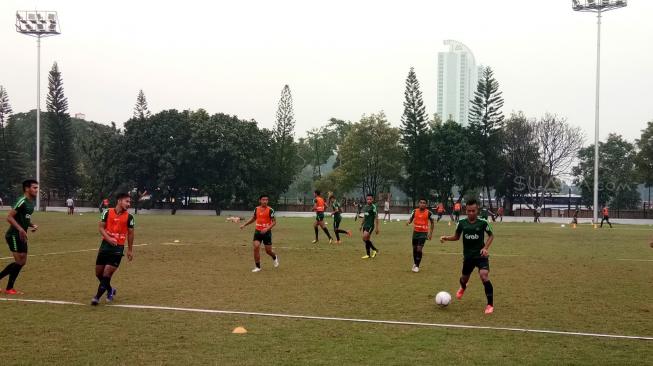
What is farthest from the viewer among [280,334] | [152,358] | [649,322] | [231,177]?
[231,177]

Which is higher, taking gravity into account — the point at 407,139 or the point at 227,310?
the point at 407,139

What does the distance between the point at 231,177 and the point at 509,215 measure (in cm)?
3382

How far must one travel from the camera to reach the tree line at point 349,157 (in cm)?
6950

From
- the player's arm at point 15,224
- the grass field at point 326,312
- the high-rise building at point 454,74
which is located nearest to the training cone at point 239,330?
the grass field at point 326,312

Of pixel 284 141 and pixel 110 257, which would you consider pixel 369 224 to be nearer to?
pixel 110 257

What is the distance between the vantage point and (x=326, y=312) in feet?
33.7

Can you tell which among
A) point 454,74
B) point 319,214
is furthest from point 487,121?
point 454,74

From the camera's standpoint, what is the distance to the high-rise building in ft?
494

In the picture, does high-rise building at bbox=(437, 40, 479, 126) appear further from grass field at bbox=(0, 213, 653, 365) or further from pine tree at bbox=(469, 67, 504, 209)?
grass field at bbox=(0, 213, 653, 365)

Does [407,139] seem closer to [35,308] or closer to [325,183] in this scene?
[325,183]

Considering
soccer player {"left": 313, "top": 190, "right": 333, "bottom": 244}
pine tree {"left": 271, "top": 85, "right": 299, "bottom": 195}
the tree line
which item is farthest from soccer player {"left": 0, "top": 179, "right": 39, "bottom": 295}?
pine tree {"left": 271, "top": 85, "right": 299, "bottom": 195}

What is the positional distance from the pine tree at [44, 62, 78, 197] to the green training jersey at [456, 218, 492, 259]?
80327 mm

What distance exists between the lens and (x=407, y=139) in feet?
251

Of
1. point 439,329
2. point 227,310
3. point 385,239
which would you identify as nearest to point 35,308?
point 227,310
